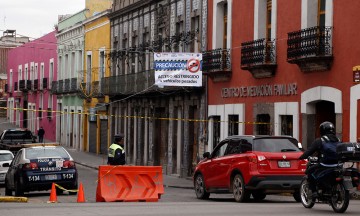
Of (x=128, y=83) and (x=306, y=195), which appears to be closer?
(x=306, y=195)

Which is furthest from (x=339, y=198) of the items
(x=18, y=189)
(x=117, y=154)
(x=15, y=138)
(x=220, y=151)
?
(x=15, y=138)

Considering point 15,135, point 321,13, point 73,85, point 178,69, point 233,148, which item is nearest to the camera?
point 233,148

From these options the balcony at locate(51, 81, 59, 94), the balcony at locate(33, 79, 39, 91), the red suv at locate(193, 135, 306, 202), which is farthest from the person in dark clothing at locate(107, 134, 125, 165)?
the balcony at locate(33, 79, 39, 91)

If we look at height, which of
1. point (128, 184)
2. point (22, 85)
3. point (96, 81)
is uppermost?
point (22, 85)

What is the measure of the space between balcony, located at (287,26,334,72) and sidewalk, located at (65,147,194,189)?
8.57 m

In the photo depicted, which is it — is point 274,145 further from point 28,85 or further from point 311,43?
point 28,85

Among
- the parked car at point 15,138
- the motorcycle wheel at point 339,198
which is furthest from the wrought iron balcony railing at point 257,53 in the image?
the parked car at point 15,138

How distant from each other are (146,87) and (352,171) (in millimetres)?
27200

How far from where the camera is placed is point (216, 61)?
35.8 metres

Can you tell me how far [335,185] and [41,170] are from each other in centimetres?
1173

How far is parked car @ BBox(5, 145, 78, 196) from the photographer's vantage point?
26766mm

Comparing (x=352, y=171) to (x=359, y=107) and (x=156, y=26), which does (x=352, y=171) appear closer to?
(x=359, y=107)

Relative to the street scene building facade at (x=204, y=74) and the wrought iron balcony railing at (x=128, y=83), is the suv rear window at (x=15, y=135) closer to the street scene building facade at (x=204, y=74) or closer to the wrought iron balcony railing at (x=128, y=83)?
the street scene building facade at (x=204, y=74)

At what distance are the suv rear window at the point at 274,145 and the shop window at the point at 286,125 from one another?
8274mm
